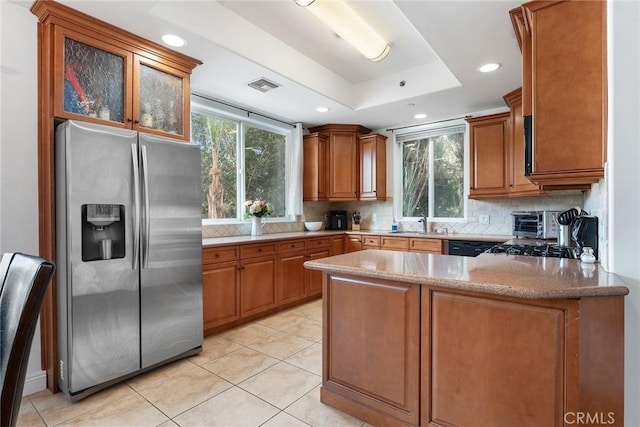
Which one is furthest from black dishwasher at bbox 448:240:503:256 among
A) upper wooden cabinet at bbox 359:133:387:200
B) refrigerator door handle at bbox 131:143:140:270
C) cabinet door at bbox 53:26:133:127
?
cabinet door at bbox 53:26:133:127

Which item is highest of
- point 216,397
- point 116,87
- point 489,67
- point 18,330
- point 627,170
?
point 489,67

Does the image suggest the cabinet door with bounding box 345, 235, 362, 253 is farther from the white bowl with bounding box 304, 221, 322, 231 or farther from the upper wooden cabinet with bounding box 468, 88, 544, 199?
the upper wooden cabinet with bounding box 468, 88, 544, 199

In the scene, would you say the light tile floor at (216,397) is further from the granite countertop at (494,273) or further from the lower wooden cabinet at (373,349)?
the granite countertop at (494,273)

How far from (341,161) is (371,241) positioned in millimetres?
1322

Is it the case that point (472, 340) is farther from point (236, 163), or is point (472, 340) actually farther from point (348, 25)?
point (236, 163)

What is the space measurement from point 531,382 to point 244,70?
9.96 feet

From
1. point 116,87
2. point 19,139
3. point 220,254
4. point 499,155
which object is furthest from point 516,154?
point 19,139

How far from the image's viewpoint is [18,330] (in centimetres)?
A: 85

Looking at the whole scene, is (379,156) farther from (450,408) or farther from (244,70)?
(450,408)

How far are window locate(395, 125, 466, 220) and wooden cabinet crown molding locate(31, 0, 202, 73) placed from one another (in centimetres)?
330

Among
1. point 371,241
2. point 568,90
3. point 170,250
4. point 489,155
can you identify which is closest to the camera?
point 568,90

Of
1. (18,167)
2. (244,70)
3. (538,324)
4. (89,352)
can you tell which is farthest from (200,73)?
(538,324)

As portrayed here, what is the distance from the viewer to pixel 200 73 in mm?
3018

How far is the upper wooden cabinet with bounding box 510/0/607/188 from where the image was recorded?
1.59m
